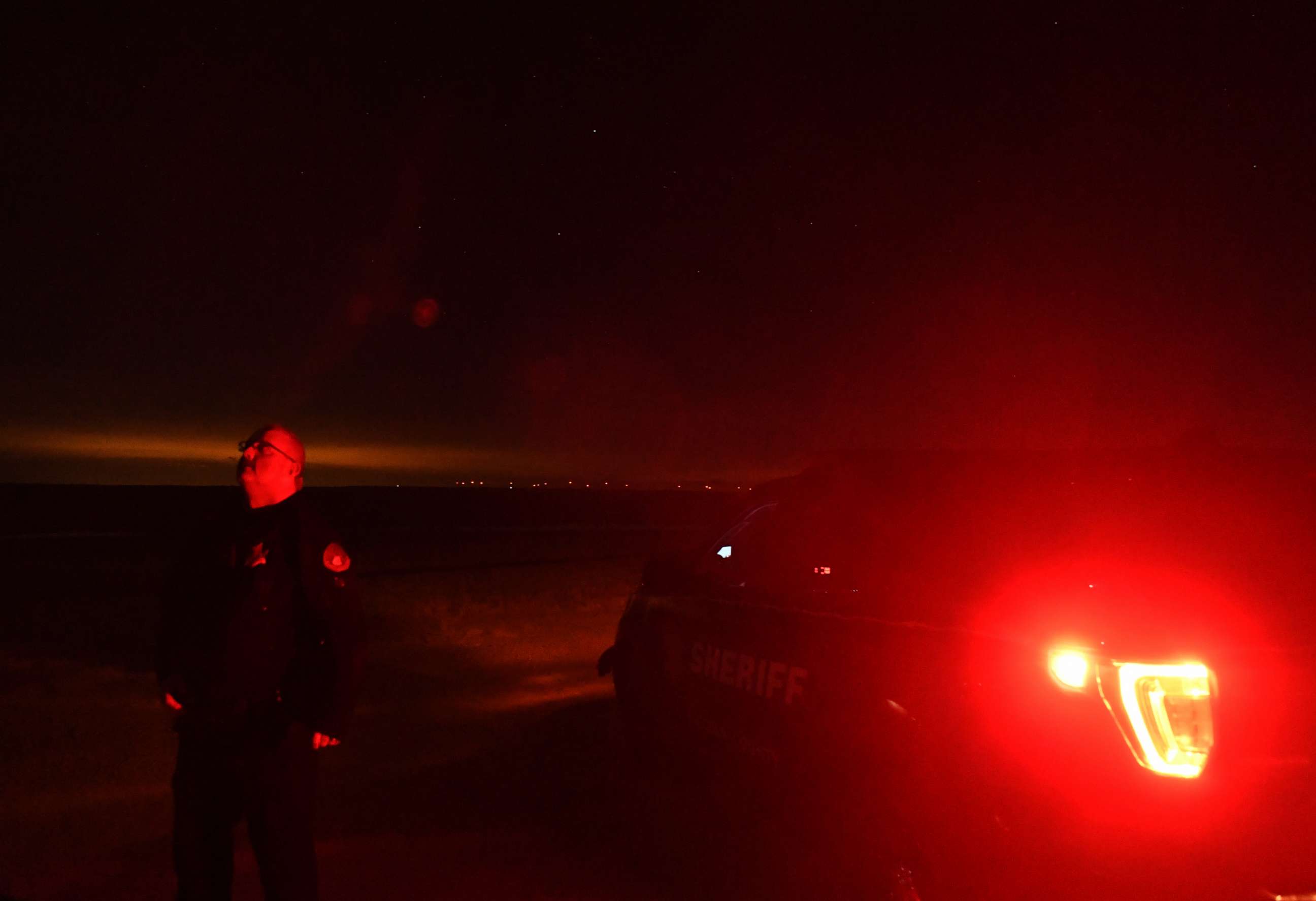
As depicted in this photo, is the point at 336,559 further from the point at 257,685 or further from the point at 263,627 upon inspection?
the point at 257,685

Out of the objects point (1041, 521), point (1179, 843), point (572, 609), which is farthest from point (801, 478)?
point (572, 609)

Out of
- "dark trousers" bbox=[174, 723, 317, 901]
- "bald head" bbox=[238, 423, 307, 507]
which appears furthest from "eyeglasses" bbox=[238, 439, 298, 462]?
"dark trousers" bbox=[174, 723, 317, 901]

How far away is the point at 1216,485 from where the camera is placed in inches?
107

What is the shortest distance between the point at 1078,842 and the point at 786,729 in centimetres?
84

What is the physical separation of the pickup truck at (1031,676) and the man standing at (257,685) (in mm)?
1056

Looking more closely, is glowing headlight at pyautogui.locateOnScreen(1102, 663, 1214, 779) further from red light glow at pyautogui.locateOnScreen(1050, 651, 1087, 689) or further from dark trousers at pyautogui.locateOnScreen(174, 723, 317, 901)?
dark trousers at pyautogui.locateOnScreen(174, 723, 317, 901)

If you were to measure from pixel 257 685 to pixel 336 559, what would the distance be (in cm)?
40

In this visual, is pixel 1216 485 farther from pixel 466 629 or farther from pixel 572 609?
pixel 572 609

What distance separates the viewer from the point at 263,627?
2.86 meters

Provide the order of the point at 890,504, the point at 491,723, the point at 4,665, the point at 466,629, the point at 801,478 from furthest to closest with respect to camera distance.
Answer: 1. the point at 466,629
2. the point at 4,665
3. the point at 491,723
4. the point at 801,478
5. the point at 890,504

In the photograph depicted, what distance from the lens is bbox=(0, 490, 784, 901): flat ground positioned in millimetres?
3824

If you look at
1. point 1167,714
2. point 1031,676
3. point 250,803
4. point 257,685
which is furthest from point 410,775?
point 1167,714

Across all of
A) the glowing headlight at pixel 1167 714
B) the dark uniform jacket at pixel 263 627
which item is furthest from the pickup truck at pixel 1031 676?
the dark uniform jacket at pixel 263 627

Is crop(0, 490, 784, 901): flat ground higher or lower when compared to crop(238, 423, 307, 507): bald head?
lower
